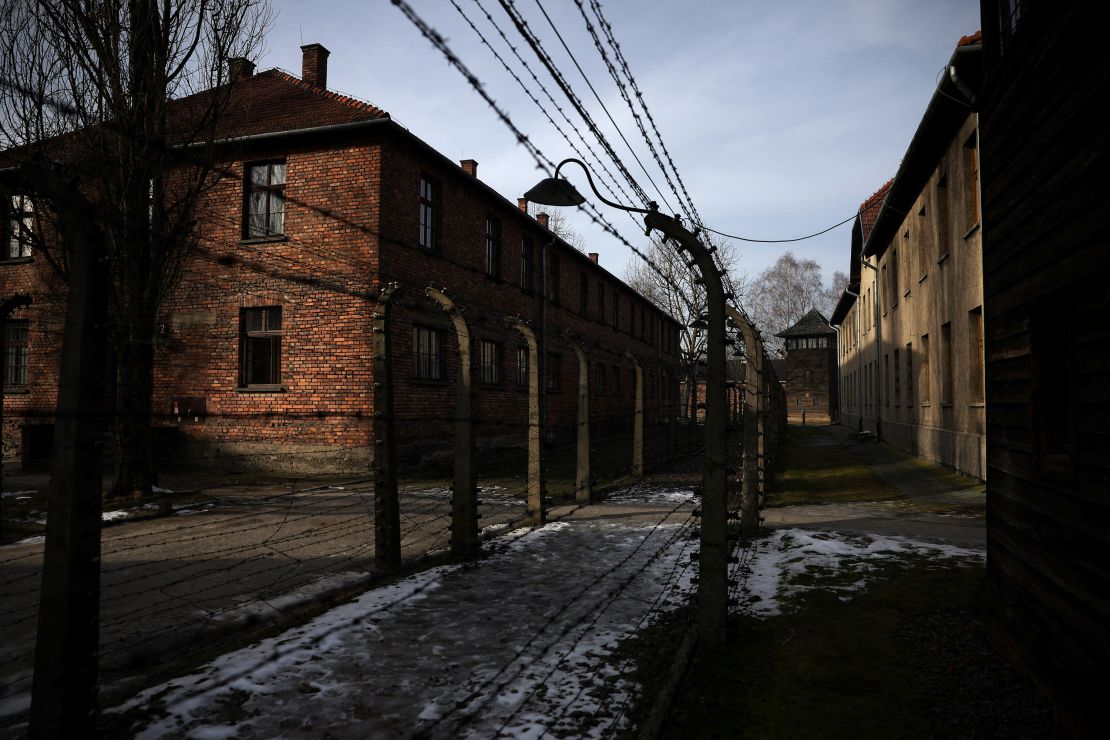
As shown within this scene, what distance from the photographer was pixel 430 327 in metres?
15.8

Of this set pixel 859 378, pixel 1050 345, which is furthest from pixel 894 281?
pixel 1050 345

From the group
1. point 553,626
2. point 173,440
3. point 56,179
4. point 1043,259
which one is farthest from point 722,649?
point 173,440

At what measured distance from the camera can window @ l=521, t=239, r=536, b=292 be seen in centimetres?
2127

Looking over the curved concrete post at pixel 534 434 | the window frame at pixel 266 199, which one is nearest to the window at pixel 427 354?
the window frame at pixel 266 199

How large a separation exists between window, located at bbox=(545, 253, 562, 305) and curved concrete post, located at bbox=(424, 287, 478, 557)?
16.9 m

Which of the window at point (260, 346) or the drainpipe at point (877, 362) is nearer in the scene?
the window at point (260, 346)

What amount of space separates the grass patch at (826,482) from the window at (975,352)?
2.22 metres

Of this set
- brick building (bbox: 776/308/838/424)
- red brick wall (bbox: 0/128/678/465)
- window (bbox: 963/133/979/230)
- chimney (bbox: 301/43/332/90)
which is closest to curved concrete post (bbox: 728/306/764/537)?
red brick wall (bbox: 0/128/678/465)

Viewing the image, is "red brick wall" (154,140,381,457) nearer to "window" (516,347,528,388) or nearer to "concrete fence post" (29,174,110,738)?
"window" (516,347,528,388)

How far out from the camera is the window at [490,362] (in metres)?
18.4

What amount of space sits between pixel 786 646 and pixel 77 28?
39.8 feet

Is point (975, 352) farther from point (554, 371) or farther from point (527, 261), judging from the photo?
point (554, 371)

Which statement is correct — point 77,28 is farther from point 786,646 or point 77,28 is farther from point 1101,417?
point 1101,417

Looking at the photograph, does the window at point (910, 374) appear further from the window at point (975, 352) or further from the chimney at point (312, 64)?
the chimney at point (312, 64)
